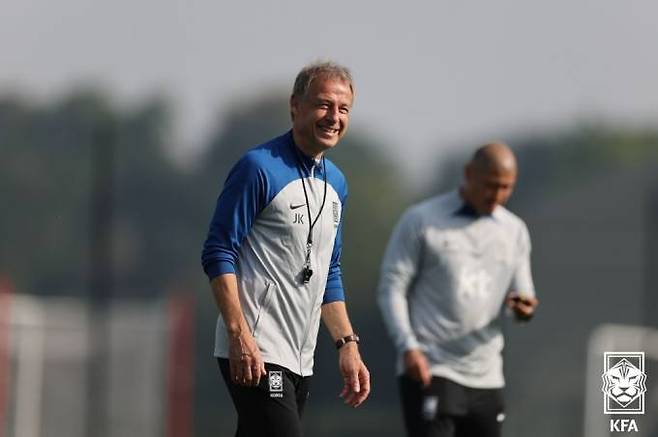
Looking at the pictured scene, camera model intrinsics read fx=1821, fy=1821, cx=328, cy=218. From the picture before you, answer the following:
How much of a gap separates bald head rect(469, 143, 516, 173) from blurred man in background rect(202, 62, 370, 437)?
85.5 inches

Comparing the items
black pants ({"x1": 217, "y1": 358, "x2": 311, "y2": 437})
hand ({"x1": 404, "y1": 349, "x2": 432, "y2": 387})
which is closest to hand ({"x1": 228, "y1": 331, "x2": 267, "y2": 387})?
black pants ({"x1": 217, "y1": 358, "x2": 311, "y2": 437})

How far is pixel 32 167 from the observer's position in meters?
47.5

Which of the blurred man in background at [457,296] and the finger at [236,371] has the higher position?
the blurred man in background at [457,296]

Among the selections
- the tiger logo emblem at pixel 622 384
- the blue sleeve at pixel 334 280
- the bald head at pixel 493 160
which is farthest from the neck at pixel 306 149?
the tiger logo emblem at pixel 622 384

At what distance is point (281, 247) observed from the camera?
7.05 meters

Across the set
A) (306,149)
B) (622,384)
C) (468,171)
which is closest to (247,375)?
(306,149)

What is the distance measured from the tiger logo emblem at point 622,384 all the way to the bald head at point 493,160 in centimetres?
300

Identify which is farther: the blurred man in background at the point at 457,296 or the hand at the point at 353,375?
the blurred man in background at the point at 457,296

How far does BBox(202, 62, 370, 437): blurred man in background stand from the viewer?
6.91m

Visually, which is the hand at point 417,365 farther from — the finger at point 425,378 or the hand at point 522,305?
the hand at point 522,305

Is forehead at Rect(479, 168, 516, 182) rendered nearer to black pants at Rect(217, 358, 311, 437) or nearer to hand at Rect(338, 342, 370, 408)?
hand at Rect(338, 342, 370, 408)

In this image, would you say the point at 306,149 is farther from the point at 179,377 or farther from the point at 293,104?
the point at 179,377

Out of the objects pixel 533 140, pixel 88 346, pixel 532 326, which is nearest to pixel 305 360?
pixel 88 346

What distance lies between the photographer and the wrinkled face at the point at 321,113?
7.01 metres
